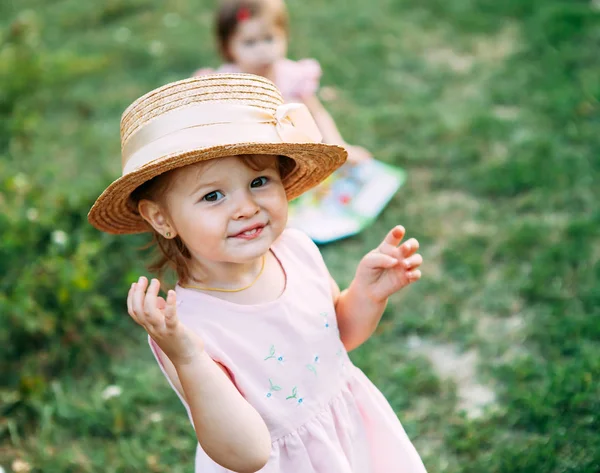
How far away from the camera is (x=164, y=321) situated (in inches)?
54.1

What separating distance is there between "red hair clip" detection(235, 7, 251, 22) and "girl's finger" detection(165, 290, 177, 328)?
2564mm

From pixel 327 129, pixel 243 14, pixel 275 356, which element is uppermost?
pixel 243 14

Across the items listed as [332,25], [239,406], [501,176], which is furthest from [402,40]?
[239,406]

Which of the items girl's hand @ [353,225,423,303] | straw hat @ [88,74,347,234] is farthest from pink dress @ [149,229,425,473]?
straw hat @ [88,74,347,234]

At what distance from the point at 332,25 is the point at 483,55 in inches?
47.1

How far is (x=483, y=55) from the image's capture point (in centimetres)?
474

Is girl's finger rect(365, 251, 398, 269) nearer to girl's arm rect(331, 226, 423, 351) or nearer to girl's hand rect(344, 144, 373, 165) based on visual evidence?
girl's arm rect(331, 226, 423, 351)

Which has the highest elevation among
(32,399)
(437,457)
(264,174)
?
(264,174)

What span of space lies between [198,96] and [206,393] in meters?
0.60

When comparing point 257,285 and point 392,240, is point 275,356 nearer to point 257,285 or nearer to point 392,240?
point 257,285

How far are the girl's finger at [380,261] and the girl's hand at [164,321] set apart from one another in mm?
490

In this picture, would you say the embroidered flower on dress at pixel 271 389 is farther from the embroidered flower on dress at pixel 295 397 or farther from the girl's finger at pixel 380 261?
the girl's finger at pixel 380 261

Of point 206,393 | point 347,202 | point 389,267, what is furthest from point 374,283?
point 347,202

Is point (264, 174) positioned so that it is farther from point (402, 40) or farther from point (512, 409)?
point (402, 40)
